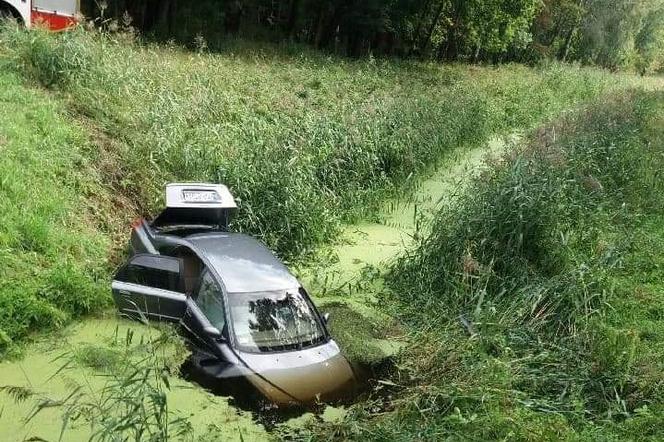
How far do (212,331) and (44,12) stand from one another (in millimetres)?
10631

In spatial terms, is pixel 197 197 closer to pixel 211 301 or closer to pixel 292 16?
pixel 211 301

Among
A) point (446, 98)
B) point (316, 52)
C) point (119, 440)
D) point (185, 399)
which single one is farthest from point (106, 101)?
point (316, 52)

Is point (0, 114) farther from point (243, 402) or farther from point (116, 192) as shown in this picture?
point (243, 402)

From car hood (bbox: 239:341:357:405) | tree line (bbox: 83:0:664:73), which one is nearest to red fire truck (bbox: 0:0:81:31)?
tree line (bbox: 83:0:664:73)

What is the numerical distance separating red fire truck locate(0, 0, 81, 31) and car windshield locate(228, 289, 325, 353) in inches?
352

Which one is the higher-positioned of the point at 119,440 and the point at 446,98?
the point at 446,98

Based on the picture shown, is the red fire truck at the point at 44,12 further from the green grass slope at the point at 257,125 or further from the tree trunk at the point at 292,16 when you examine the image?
the tree trunk at the point at 292,16

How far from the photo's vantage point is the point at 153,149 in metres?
9.38

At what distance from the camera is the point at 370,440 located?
15.0ft

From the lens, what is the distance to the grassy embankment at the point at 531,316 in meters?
4.74

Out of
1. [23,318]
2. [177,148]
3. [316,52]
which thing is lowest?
[23,318]

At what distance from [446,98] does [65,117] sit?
9.59 meters

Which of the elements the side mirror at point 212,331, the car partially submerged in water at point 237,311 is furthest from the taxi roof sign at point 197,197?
the side mirror at point 212,331

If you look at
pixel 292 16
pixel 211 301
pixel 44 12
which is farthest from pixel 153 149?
pixel 292 16
